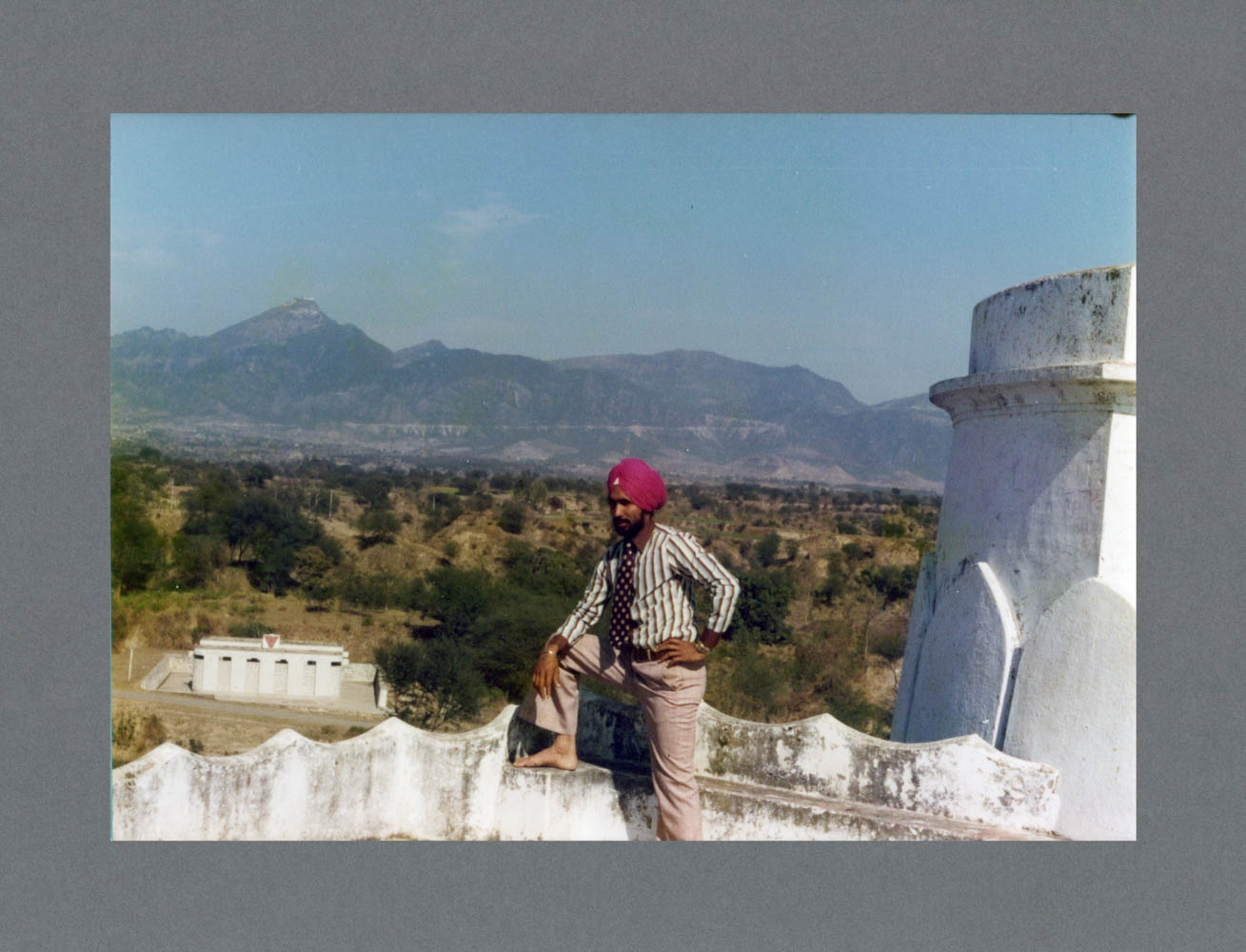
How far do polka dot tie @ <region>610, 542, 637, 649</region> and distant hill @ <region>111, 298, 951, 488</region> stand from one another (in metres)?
10.3

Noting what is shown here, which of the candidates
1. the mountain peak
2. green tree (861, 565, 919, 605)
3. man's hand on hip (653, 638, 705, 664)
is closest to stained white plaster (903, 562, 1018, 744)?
man's hand on hip (653, 638, 705, 664)

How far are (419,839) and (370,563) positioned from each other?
63.1 feet

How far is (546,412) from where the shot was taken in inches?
699

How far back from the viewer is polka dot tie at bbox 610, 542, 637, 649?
11.2 feet

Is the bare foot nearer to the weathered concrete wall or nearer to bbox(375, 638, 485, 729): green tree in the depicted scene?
the weathered concrete wall

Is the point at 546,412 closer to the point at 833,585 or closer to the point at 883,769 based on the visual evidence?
the point at 833,585

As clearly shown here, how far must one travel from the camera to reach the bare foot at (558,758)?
11.8 ft

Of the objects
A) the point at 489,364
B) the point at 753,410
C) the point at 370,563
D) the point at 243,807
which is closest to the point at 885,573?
the point at 753,410

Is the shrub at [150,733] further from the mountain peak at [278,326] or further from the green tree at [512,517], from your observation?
the green tree at [512,517]

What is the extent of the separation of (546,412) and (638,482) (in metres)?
14.5

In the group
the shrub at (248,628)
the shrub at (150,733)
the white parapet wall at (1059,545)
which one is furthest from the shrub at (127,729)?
the white parapet wall at (1059,545)

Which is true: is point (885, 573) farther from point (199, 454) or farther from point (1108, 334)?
point (1108, 334)

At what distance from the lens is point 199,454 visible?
47.0ft

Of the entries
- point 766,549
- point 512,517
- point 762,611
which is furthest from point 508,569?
point 762,611
